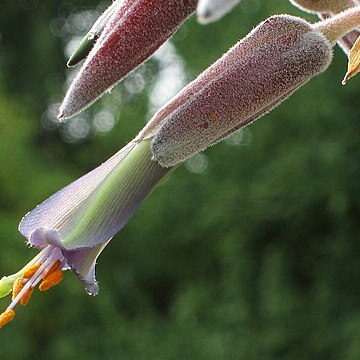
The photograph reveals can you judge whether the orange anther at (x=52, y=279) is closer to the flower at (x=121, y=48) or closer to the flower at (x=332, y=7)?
the flower at (x=121, y=48)

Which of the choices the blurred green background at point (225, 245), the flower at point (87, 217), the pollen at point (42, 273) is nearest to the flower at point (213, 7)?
the flower at point (87, 217)

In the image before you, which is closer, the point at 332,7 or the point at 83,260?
the point at 83,260

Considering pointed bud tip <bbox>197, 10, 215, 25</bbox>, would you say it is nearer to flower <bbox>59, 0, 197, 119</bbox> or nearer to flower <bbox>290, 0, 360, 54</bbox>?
flower <bbox>59, 0, 197, 119</bbox>

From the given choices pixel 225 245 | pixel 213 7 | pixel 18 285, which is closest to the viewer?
pixel 213 7

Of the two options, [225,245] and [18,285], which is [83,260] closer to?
[18,285]

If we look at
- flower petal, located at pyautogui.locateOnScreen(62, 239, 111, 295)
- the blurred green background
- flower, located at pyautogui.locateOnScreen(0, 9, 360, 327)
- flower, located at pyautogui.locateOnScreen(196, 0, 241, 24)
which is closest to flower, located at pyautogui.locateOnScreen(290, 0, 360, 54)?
flower, located at pyautogui.locateOnScreen(0, 9, 360, 327)

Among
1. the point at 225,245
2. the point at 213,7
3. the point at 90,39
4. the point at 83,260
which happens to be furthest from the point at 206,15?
the point at 225,245
